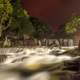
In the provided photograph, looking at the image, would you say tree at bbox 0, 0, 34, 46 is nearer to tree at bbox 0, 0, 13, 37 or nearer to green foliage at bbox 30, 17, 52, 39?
tree at bbox 0, 0, 13, 37

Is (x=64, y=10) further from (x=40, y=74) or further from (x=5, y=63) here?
(x=40, y=74)

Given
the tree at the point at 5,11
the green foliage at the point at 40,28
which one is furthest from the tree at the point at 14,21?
the green foliage at the point at 40,28

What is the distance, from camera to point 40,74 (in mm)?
11453

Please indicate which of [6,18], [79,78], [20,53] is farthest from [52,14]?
[79,78]

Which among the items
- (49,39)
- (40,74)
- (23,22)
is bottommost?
(40,74)

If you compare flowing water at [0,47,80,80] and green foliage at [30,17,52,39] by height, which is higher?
green foliage at [30,17,52,39]

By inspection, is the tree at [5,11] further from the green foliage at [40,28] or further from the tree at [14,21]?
the green foliage at [40,28]

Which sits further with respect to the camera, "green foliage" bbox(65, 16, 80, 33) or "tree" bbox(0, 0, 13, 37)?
"green foliage" bbox(65, 16, 80, 33)

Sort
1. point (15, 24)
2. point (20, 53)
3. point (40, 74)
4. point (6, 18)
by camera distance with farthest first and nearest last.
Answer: point (15, 24) < point (6, 18) < point (20, 53) < point (40, 74)

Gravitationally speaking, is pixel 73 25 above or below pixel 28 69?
above

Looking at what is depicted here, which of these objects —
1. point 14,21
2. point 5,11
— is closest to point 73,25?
point 14,21

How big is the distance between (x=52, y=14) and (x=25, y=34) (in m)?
3.87

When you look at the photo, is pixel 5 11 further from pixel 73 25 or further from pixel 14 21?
pixel 73 25

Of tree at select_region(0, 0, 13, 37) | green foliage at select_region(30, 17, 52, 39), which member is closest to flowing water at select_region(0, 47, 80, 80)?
tree at select_region(0, 0, 13, 37)
